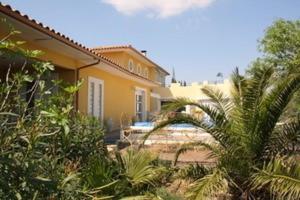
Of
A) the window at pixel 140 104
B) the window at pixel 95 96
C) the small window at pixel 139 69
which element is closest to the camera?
the window at pixel 95 96

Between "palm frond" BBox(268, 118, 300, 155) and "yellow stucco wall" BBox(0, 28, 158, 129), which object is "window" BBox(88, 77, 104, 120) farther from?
"palm frond" BBox(268, 118, 300, 155)

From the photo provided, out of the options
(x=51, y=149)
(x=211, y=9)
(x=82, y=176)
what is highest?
(x=211, y=9)

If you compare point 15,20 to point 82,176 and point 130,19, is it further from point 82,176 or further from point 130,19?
point 130,19

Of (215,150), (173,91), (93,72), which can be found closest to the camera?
(215,150)

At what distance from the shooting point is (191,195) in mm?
6398

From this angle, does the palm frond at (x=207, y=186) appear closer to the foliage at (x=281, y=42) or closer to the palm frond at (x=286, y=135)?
the palm frond at (x=286, y=135)

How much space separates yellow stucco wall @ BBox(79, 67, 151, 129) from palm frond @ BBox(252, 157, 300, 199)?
10112 millimetres

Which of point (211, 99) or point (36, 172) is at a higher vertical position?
point (211, 99)

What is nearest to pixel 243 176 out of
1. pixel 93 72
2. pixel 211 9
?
pixel 211 9

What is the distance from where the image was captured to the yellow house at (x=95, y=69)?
9867mm

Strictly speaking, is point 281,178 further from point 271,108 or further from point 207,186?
point 271,108

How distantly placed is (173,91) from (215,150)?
36.9 metres

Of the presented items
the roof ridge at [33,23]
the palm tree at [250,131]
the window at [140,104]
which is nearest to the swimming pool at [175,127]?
the palm tree at [250,131]

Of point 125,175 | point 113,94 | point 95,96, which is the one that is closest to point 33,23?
point 125,175
